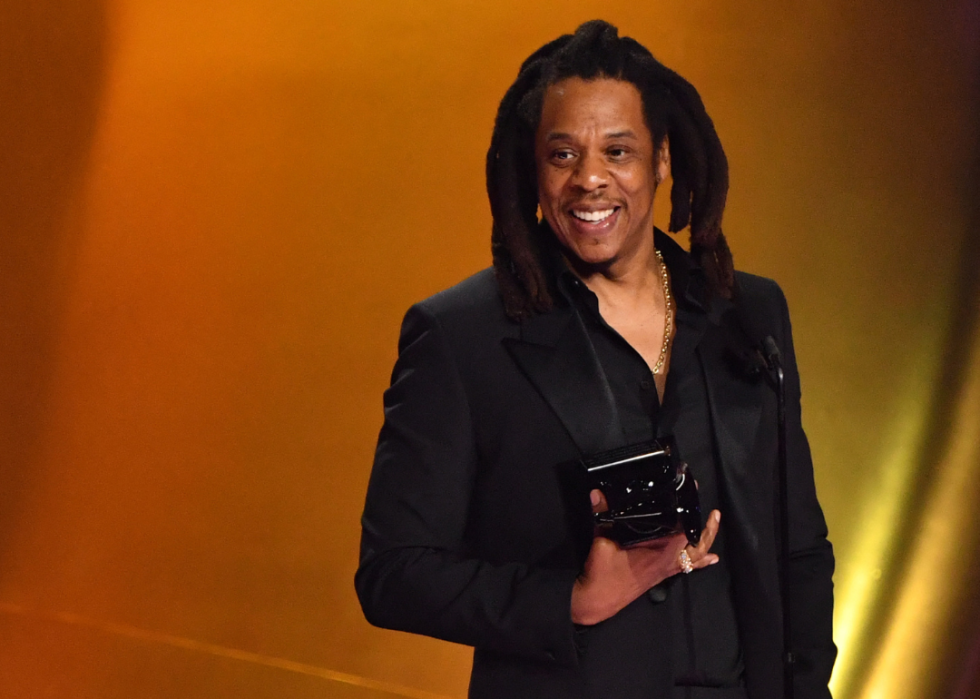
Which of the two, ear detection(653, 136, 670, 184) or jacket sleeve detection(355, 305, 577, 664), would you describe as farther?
ear detection(653, 136, 670, 184)

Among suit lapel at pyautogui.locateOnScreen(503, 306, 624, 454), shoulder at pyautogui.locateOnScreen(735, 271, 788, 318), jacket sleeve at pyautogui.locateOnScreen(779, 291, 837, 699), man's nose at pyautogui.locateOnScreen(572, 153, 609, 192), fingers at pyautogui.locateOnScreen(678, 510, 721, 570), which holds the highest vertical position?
man's nose at pyautogui.locateOnScreen(572, 153, 609, 192)

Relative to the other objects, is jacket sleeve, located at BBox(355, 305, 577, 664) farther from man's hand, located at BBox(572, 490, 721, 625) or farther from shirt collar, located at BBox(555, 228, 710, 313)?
shirt collar, located at BBox(555, 228, 710, 313)

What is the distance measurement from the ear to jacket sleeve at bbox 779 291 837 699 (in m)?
0.31

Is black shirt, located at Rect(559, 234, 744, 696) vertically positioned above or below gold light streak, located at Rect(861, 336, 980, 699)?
above

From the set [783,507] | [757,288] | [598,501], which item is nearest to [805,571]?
[783,507]

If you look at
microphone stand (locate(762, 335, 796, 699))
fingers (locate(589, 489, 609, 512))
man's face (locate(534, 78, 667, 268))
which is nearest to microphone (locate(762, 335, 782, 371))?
microphone stand (locate(762, 335, 796, 699))

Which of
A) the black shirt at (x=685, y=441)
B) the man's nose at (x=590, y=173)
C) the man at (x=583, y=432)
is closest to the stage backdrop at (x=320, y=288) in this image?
the man at (x=583, y=432)

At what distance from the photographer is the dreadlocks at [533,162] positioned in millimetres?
1681

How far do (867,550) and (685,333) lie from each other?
4.31ft

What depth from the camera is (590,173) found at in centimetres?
163

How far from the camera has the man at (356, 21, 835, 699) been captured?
1.52 meters

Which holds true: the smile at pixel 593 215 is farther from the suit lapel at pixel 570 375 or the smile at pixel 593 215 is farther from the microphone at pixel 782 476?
the microphone at pixel 782 476

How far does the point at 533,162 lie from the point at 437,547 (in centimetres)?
59

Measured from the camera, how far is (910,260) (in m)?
2.74
